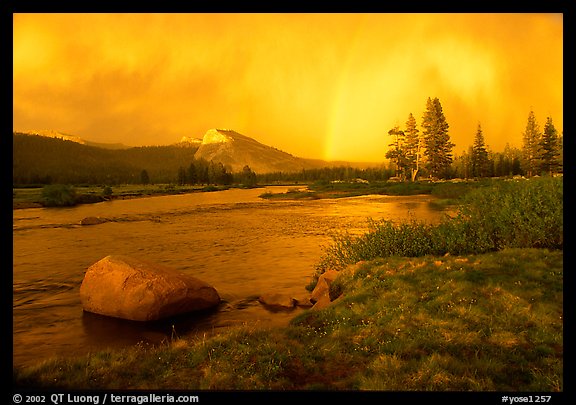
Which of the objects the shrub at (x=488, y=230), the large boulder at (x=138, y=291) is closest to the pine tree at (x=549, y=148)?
the shrub at (x=488, y=230)

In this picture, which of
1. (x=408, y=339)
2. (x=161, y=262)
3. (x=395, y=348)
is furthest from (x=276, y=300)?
(x=161, y=262)

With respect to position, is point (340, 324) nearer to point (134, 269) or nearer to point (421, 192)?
point (134, 269)

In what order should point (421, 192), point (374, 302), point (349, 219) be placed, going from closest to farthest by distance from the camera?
1. point (374, 302)
2. point (349, 219)
3. point (421, 192)

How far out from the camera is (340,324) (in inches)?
446

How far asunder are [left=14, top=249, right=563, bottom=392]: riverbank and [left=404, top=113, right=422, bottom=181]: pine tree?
106531mm

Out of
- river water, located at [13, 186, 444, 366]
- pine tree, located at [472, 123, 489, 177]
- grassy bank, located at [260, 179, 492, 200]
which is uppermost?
pine tree, located at [472, 123, 489, 177]

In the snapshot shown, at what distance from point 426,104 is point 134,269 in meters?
108

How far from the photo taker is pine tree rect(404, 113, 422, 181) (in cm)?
11488

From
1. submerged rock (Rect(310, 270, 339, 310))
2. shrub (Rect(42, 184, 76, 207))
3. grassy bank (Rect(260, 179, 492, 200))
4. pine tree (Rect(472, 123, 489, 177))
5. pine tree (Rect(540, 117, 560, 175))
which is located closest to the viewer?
submerged rock (Rect(310, 270, 339, 310))

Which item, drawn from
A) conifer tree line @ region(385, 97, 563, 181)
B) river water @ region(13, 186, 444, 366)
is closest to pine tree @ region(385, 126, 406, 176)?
conifer tree line @ region(385, 97, 563, 181)

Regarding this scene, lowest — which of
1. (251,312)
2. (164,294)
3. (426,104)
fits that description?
(251,312)

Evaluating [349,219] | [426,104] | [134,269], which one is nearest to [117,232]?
[349,219]

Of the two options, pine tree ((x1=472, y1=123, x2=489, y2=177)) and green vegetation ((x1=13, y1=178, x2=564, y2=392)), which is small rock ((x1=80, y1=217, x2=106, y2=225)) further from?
pine tree ((x1=472, y1=123, x2=489, y2=177))

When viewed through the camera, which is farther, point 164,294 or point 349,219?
point 349,219
